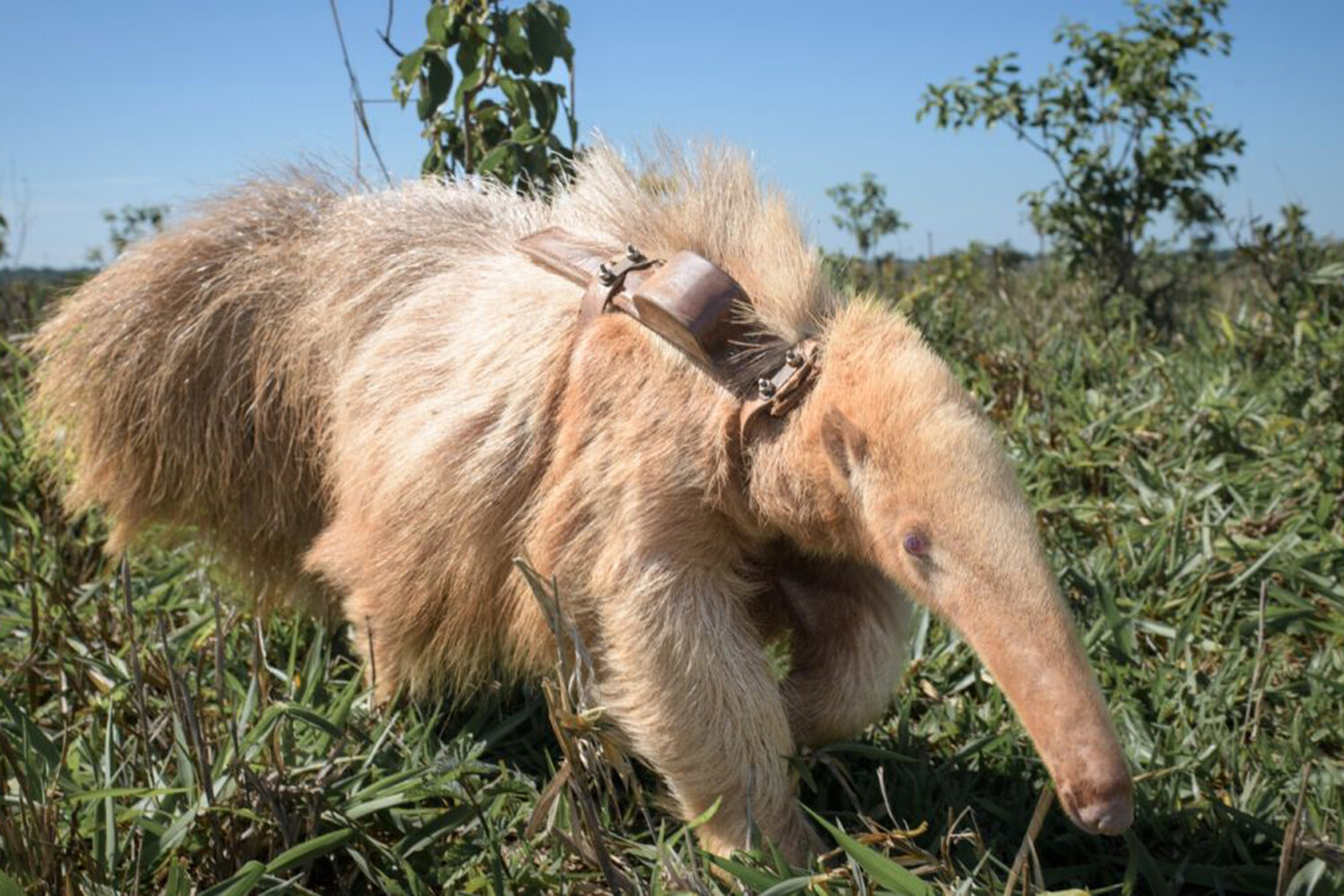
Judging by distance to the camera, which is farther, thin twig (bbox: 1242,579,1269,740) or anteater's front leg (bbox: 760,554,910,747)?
thin twig (bbox: 1242,579,1269,740)

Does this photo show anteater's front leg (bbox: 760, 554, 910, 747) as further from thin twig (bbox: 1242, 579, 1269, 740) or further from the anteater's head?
thin twig (bbox: 1242, 579, 1269, 740)

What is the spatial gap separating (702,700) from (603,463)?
0.52 meters

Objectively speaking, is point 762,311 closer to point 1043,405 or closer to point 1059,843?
point 1059,843

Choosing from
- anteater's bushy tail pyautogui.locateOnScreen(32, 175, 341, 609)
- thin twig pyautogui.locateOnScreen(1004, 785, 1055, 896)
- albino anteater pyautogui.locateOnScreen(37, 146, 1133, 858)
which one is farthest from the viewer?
anteater's bushy tail pyautogui.locateOnScreen(32, 175, 341, 609)

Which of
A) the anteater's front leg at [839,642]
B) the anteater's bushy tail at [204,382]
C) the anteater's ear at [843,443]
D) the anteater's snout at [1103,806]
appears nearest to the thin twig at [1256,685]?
the anteater's front leg at [839,642]

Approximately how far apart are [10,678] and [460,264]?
1600 millimetres

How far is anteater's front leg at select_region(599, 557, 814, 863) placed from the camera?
231 cm

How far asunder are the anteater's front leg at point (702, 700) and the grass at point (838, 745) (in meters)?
0.10

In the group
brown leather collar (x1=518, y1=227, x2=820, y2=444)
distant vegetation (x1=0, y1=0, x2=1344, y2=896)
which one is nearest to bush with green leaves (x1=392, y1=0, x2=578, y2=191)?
distant vegetation (x1=0, y1=0, x2=1344, y2=896)

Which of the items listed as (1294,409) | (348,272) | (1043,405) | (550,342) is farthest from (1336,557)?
(348,272)

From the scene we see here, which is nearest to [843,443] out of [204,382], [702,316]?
[702,316]

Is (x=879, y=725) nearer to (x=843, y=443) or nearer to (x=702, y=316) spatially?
(x=843, y=443)

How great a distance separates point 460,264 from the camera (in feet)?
9.79

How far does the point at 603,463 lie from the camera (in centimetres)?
237
